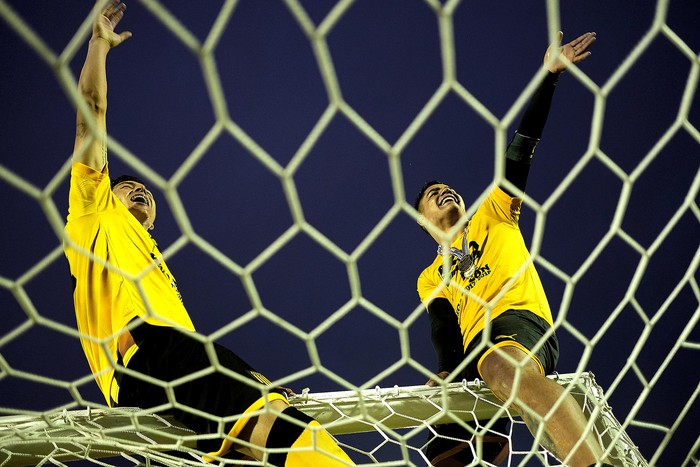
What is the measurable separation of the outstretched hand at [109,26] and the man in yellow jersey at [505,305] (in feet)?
1.43

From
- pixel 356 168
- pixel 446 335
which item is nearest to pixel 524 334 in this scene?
pixel 446 335

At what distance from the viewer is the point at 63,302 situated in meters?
2.02

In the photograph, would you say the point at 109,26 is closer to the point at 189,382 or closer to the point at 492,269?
the point at 189,382

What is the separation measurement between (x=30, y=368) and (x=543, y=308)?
1.65m

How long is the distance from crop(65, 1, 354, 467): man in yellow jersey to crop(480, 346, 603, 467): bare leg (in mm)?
216

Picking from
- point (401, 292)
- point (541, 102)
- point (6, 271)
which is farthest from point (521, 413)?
point (6, 271)

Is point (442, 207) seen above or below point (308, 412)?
above

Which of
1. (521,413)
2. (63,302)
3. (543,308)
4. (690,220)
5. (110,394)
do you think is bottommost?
(63,302)

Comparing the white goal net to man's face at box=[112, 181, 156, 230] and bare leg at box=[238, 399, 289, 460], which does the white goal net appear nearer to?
man's face at box=[112, 181, 156, 230]

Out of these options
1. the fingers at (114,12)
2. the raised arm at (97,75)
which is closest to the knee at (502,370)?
the raised arm at (97,75)

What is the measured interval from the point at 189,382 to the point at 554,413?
1.23 ft

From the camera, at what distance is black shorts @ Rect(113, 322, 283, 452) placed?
2.14ft

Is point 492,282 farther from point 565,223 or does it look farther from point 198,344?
point 565,223

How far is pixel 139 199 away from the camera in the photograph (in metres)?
1.04
